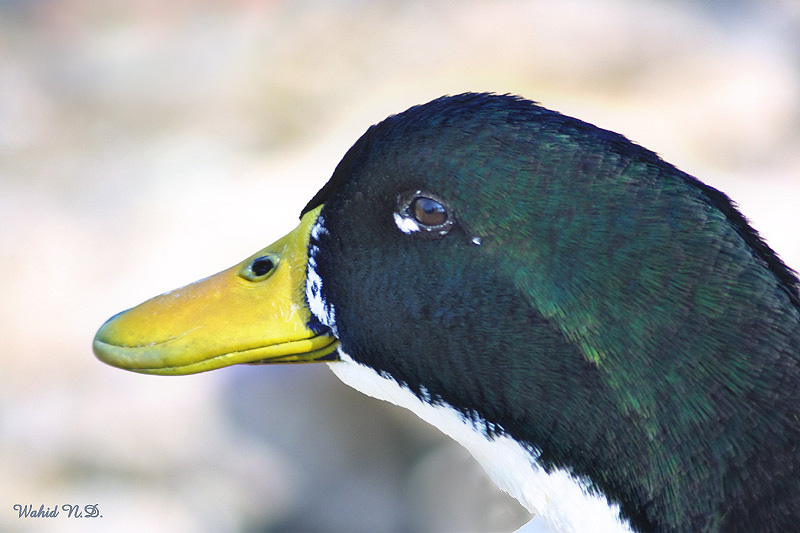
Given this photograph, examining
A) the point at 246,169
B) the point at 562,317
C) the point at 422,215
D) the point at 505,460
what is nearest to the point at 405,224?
the point at 422,215

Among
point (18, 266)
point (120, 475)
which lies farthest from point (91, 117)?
point (120, 475)


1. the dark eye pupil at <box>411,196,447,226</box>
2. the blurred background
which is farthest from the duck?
the blurred background

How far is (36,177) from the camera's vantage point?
14.6 feet

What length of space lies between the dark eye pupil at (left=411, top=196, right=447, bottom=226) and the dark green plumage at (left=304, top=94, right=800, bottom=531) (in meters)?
0.02

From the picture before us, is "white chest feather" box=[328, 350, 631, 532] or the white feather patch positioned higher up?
the white feather patch

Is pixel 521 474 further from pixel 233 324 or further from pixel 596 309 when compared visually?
pixel 233 324

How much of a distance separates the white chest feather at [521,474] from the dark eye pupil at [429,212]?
0.95 feet

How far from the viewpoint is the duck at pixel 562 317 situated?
139cm

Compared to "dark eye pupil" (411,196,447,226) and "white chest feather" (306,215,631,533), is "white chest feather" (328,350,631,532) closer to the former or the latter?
"white chest feather" (306,215,631,533)

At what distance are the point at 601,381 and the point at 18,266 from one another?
314 cm

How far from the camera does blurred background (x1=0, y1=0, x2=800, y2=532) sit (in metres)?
3.36

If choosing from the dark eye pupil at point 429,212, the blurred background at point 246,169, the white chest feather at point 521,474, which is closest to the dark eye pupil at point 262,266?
the white chest feather at point 521,474

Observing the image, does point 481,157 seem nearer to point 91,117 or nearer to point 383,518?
point 383,518

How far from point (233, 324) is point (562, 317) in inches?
22.7
